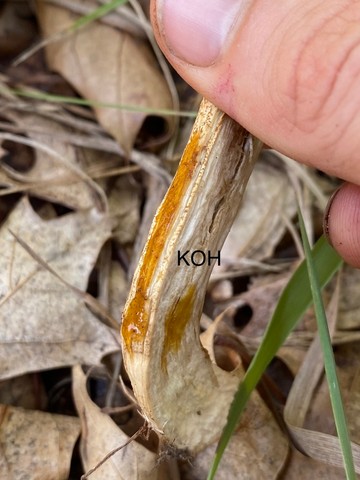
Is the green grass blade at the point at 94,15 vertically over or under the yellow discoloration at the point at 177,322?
over

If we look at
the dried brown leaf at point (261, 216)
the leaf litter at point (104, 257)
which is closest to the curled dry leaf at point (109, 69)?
the leaf litter at point (104, 257)

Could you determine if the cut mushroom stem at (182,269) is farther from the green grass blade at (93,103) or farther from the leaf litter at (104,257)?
the green grass blade at (93,103)

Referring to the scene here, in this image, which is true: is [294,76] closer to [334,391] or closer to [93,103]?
[334,391]

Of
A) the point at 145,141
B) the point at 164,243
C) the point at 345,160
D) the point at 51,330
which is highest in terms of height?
the point at 345,160

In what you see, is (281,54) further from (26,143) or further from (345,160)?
(26,143)

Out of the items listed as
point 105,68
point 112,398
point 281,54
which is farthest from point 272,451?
point 105,68

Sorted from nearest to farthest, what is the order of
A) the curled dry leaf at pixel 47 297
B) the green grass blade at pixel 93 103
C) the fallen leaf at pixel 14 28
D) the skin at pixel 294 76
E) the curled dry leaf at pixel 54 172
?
the skin at pixel 294 76, the curled dry leaf at pixel 47 297, the green grass blade at pixel 93 103, the curled dry leaf at pixel 54 172, the fallen leaf at pixel 14 28

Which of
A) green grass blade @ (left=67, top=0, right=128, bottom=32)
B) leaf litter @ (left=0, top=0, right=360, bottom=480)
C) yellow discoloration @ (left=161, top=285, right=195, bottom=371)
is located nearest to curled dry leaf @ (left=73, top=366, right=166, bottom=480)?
leaf litter @ (left=0, top=0, right=360, bottom=480)
